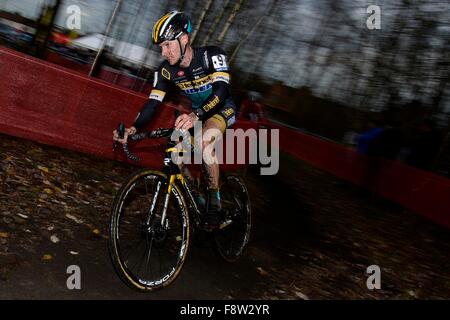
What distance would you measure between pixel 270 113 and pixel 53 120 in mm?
25596

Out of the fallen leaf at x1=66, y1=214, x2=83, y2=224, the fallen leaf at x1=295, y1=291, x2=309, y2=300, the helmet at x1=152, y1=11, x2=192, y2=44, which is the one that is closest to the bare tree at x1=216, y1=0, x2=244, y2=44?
the helmet at x1=152, y1=11, x2=192, y2=44

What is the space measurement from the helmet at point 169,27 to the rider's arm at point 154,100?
54 cm

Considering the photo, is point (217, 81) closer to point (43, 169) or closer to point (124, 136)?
Result: point (124, 136)

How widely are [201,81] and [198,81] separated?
3 cm

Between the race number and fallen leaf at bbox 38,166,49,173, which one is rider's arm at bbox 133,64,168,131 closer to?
the race number

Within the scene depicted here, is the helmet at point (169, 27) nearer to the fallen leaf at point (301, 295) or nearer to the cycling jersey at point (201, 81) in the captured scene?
the cycling jersey at point (201, 81)

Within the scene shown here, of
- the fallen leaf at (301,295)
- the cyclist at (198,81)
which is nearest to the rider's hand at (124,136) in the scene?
the cyclist at (198,81)

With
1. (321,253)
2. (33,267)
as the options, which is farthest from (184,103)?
(33,267)

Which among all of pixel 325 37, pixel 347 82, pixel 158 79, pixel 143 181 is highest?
pixel 325 37

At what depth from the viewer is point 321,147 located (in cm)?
1647

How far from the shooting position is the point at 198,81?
179 inches

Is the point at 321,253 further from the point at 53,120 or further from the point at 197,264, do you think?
the point at 53,120

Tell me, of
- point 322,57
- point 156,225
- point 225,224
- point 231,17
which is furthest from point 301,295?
point 322,57

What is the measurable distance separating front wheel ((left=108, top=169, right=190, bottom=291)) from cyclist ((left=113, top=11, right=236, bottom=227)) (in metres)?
0.43
